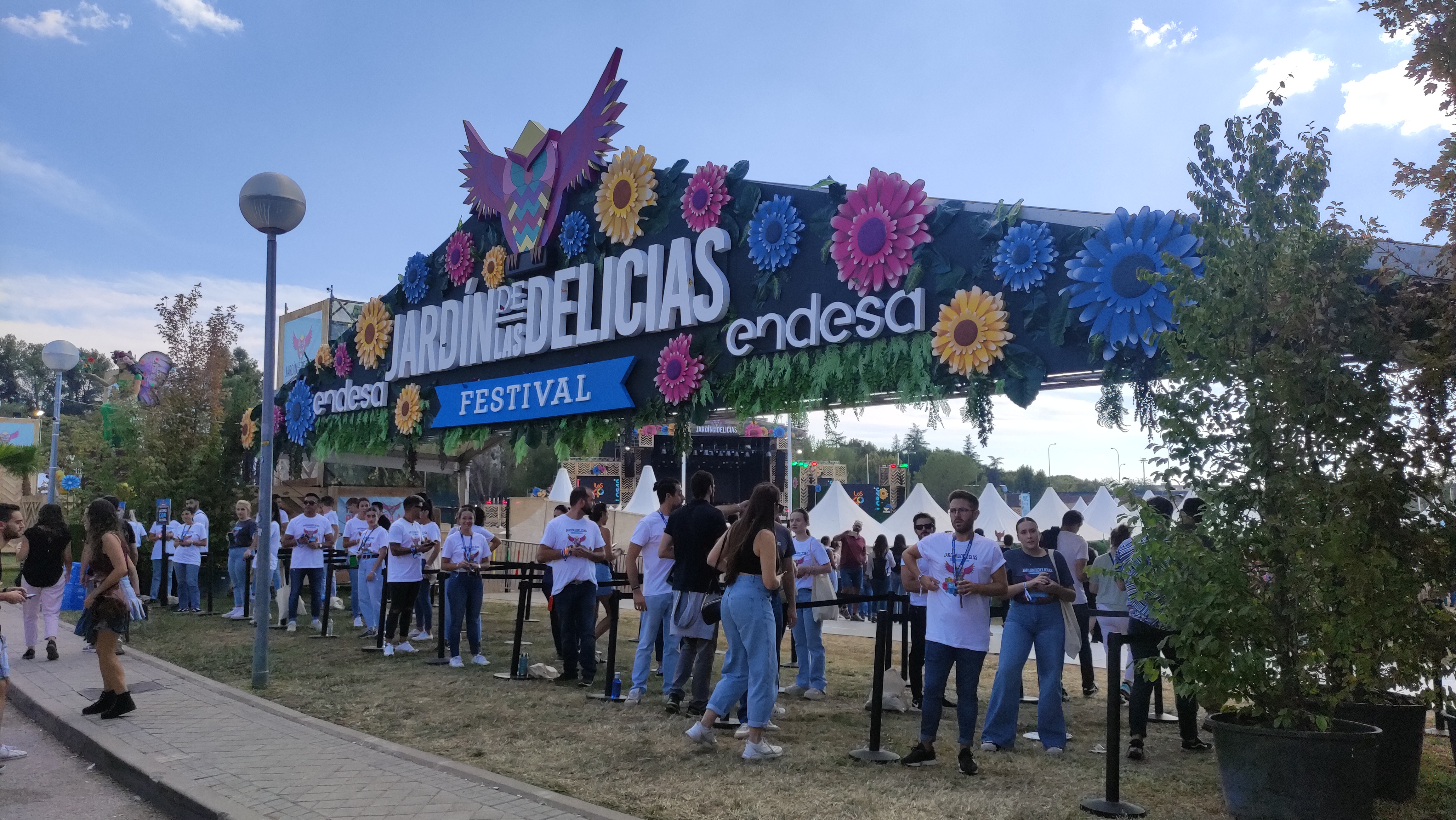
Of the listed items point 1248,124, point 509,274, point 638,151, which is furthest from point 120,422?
point 1248,124

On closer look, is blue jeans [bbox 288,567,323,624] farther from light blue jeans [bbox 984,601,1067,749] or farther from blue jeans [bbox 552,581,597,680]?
light blue jeans [bbox 984,601,1067,749]

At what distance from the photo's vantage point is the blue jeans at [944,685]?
6.41m

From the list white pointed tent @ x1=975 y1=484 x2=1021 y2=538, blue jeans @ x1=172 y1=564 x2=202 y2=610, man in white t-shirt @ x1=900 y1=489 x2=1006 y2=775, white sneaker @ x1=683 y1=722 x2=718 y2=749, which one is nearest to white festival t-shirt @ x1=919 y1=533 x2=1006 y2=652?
man in white t-shirt @ x1=900 y1=489 x2=1006 y2=775

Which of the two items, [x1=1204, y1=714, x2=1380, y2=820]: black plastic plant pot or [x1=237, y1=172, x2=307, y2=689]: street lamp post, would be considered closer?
[x1=1204, y1=714, x2=1380, y2=820]: black plastic plant pot

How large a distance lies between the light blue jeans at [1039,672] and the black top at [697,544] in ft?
7.20

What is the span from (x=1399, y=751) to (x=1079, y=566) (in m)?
3.15

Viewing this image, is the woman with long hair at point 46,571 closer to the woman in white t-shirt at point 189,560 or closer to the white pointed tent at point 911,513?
the woman in white t-shirt at point 189,560

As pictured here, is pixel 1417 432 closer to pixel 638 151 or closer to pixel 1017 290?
pixel 1017 290

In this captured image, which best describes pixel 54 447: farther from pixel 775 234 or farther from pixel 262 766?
pixel 262 766

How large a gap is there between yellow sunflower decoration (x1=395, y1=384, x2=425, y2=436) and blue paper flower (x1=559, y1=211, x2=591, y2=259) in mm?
3662

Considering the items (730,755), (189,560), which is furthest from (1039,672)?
(189,560)

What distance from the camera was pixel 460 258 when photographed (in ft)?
47.7

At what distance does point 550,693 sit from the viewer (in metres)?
9.15

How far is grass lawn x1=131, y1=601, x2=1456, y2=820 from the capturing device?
555 centimetres
